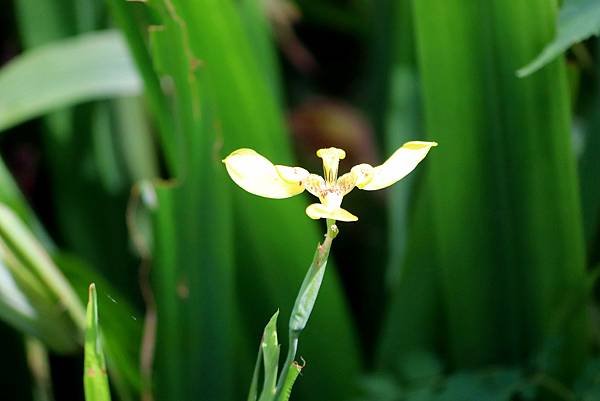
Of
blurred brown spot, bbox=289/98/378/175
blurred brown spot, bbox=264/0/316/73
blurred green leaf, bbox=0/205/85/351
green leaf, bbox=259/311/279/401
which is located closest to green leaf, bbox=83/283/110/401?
green leaf, bbox=259/311/279/401

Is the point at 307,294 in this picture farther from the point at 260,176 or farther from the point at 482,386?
the point at 482,386

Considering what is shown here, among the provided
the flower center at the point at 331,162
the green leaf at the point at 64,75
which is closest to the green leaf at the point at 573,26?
the flower center at the point at 331,162

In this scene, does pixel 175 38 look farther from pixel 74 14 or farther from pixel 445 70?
pixel 74 14

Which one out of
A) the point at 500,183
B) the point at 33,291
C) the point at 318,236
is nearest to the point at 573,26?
the point at 500,183

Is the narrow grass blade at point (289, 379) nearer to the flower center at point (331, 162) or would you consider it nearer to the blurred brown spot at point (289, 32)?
the flower center at point (331, 162)

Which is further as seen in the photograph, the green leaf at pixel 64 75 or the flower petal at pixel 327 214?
the green leaf at pixel 64 75
